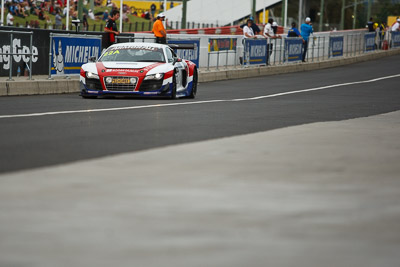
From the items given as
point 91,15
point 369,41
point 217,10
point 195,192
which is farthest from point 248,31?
point 217,10

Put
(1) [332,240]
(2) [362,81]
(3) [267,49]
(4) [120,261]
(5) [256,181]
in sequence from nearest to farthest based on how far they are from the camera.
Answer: (4) [120,261] → (1) [332,240] → (5) [256,181] → (2) [362,81] → (3) [267,49]

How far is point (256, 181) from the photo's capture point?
27.5ft

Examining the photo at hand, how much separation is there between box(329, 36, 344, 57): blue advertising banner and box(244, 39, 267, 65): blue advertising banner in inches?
359

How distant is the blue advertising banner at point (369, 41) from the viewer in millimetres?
53062

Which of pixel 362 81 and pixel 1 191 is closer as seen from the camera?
pixel 1 191

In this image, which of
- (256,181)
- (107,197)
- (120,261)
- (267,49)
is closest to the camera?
(120,261)

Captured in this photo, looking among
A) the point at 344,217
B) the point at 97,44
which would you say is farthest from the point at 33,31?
the point at 344,217

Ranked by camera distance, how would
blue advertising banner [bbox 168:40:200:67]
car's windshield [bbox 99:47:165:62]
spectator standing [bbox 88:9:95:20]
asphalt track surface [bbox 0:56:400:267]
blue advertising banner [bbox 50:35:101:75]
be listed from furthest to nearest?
1. spectator standing [bbox 88:9:95:20]
2. blue advertising banner [bbox 168:40:200:67]
3. blue advertising banner [bbox 50:35:101:75]
4. car's windshield [bbox 99:47:165:62]
5. asphalt track surface [bbox 0:56:400:267]

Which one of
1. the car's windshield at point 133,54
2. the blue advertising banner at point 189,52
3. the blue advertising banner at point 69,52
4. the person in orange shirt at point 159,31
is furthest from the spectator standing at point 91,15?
the car's windshield at point 133,54

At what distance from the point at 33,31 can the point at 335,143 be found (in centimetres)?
1478

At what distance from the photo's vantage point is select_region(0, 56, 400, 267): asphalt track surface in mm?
5473

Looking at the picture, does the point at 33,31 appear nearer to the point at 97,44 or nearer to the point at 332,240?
the point at 97,44

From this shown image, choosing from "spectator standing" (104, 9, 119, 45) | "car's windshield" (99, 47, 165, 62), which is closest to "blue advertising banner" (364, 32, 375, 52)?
"spectator standing" (104, 9, 119, 45)

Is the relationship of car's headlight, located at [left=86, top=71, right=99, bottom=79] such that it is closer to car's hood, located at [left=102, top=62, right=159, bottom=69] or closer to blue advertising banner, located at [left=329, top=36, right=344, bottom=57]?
car's hood, located at [left=102, top=62, right=159, bottom=69]
